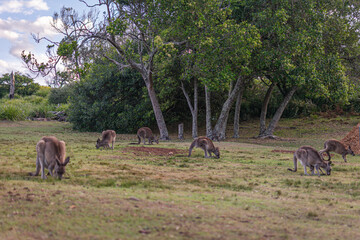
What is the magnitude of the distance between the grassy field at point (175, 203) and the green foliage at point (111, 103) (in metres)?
20.9

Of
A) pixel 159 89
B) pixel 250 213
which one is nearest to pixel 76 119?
pixel 159 89

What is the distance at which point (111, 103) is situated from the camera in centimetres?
3662

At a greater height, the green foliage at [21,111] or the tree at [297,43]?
the tree at [297,43]

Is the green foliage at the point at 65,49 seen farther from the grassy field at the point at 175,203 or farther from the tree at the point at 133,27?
the grassy field at the point at 175,203

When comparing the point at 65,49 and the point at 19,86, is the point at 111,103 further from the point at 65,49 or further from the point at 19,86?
the point at 19,86

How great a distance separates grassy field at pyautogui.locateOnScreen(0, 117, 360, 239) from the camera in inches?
240

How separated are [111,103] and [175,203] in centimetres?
2971

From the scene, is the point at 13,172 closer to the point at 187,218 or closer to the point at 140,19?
the point at 187,218

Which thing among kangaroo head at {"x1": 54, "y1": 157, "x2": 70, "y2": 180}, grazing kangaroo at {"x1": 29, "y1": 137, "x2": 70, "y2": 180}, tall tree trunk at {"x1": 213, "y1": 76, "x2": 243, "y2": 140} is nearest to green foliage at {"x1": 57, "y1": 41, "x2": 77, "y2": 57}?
tall tree trunk at {"x1": 213, "y1": 76, "x2": 243, "y2": 140}

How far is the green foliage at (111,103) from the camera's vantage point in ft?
115

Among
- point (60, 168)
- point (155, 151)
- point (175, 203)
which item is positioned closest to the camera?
point (175, 203)

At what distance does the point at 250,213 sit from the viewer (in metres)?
7.43

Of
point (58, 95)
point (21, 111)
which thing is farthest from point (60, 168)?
point (58, 95)

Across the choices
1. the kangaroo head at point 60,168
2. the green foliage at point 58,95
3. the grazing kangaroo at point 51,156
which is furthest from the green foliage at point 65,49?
the green foliage at point 58,95
